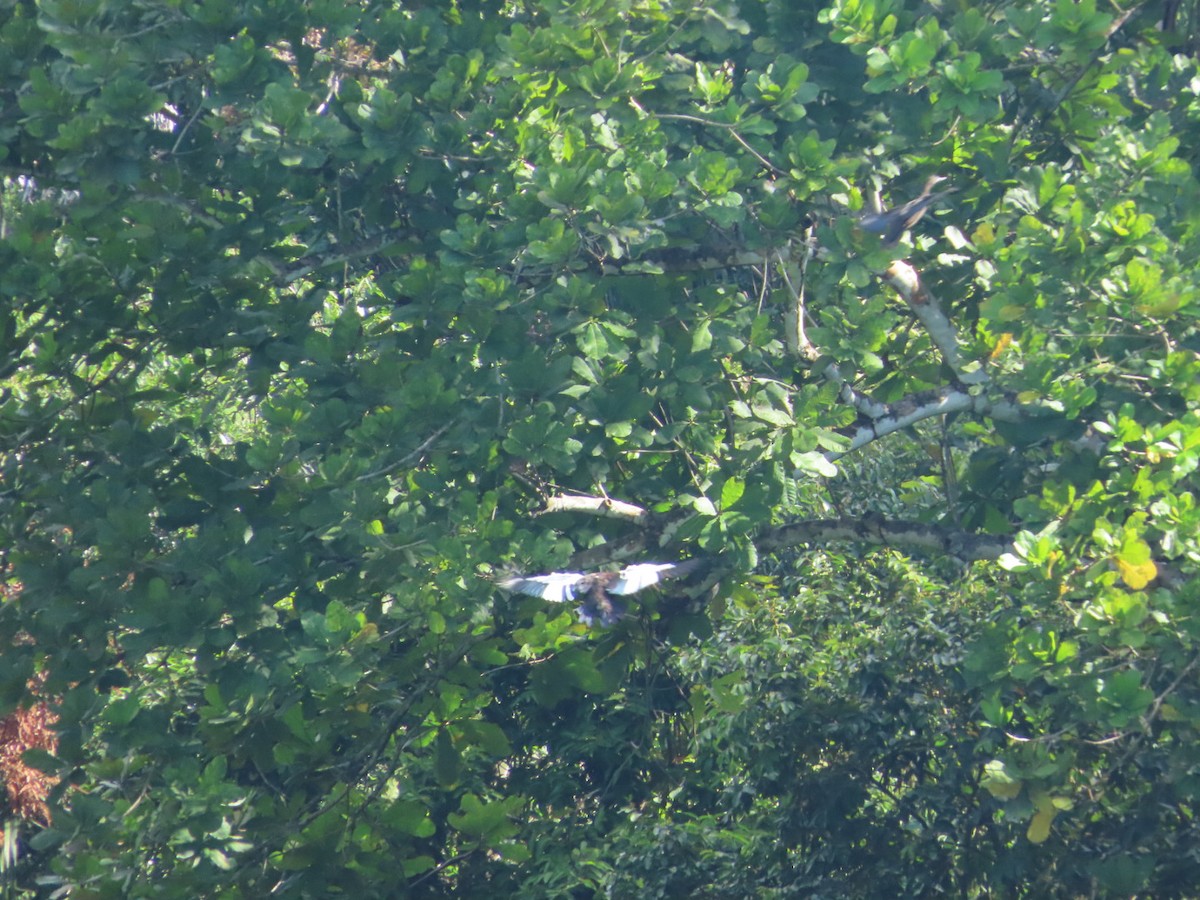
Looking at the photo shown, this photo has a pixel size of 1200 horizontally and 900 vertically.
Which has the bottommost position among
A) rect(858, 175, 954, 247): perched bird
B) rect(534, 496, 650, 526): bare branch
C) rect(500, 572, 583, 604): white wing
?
rect(534, 496, 650, 526): bare branch

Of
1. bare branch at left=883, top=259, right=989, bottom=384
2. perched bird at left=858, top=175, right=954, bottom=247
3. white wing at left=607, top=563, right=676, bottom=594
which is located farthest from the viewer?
bare branch at left=883, top=259, right=989, bottom=384

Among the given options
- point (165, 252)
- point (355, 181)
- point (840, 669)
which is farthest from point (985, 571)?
point (165, 252)

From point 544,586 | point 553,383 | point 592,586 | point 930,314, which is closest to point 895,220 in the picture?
point 930,314

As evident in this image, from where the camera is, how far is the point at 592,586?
160 inches

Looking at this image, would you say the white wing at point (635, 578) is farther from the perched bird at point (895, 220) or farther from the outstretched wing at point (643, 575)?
the perched bird at point (895, 220)

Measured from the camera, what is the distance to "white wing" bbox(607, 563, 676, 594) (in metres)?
4.04

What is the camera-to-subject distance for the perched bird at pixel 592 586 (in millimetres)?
3867

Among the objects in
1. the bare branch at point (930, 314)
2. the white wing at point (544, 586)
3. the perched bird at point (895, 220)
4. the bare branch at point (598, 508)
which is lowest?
the bare branch at point (598, 508)

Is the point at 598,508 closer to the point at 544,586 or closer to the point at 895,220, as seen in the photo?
the point at 544,586

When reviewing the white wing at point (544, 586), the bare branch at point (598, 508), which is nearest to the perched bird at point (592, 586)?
the white wing at point (544, 586)

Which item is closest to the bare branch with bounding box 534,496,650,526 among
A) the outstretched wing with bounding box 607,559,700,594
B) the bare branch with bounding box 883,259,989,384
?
the outstretched wing with bounding box 607,559,700,594

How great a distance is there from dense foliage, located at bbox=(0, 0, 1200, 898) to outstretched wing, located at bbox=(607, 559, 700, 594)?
16 cm

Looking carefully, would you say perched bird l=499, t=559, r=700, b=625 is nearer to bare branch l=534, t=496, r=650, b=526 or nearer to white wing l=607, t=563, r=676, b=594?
white wing l=607, t=563, r=676, b=594

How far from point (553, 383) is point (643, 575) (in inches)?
27.5
